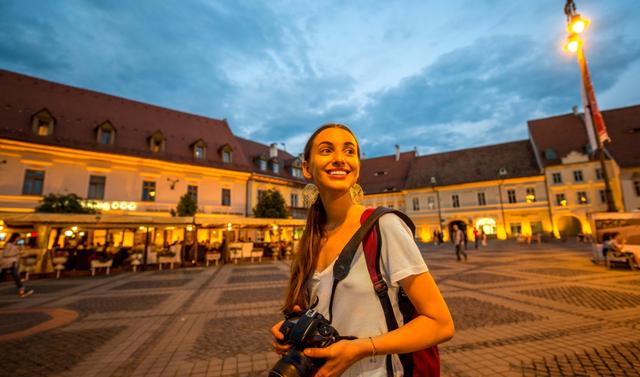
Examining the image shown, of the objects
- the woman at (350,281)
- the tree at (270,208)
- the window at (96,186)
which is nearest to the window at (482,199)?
the tree at (270,208)

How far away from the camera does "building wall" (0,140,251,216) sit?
63.1 ft

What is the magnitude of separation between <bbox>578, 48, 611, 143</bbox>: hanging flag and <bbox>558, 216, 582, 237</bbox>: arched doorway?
2921 centimetres

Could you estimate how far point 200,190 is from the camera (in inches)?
1020

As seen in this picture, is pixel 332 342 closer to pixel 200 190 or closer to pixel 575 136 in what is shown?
pixel 200 190

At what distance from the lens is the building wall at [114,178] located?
19.2 m

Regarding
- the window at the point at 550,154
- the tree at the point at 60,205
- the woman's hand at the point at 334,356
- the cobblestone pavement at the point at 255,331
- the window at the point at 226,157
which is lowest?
the cobblestone pavement at the point at 255,331

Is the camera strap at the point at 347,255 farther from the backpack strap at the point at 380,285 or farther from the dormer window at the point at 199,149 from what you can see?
the dormer window at the point at 199,149

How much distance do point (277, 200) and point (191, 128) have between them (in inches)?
488

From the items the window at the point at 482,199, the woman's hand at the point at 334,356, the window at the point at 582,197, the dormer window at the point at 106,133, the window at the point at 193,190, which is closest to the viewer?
the woman's hand at the point at 334,356

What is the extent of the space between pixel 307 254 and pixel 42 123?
28163 millimetres

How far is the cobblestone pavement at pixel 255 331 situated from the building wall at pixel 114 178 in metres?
13.8

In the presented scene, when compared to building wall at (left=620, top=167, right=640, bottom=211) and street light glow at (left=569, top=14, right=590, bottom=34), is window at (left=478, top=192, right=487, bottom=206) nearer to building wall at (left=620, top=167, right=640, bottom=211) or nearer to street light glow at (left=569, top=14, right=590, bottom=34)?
building wall at (left=620, top=167, right=640, bottom=211)

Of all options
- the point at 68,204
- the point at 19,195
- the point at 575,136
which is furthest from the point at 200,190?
the point at 575,136

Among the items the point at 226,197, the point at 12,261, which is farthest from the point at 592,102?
the point at 226,197
